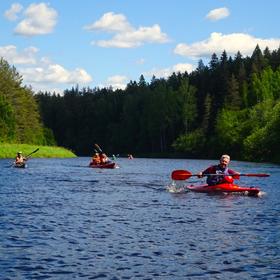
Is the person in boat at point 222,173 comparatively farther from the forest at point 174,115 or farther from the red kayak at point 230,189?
the forest at point 174,115

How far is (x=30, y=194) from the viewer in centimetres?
2750

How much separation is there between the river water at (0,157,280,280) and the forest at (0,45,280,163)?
59.3m

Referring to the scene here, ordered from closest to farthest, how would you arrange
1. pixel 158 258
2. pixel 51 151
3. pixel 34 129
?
pixel 158 258 < pixel 51 151 < pixel 34 129

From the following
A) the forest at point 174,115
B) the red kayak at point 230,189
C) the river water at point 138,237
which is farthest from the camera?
the forest at point 174,115

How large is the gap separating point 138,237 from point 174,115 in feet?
398

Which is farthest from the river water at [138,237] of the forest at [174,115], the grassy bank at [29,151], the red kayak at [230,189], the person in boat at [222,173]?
the forest at [174,115]

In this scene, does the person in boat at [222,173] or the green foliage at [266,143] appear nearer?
the person in boat at [222,173]

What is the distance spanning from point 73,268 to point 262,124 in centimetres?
8698

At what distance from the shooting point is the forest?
318 ft

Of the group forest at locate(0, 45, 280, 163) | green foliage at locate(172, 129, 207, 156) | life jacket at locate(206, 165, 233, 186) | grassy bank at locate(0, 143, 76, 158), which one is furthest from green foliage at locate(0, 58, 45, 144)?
life jacket at locate(206, 165, 233, 186)

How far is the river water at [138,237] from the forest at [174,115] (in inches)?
2336

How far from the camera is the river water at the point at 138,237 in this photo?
40.5 ft

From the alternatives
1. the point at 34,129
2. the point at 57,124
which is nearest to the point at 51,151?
the point at 34,129

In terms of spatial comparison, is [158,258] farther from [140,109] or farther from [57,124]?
[57,124]
